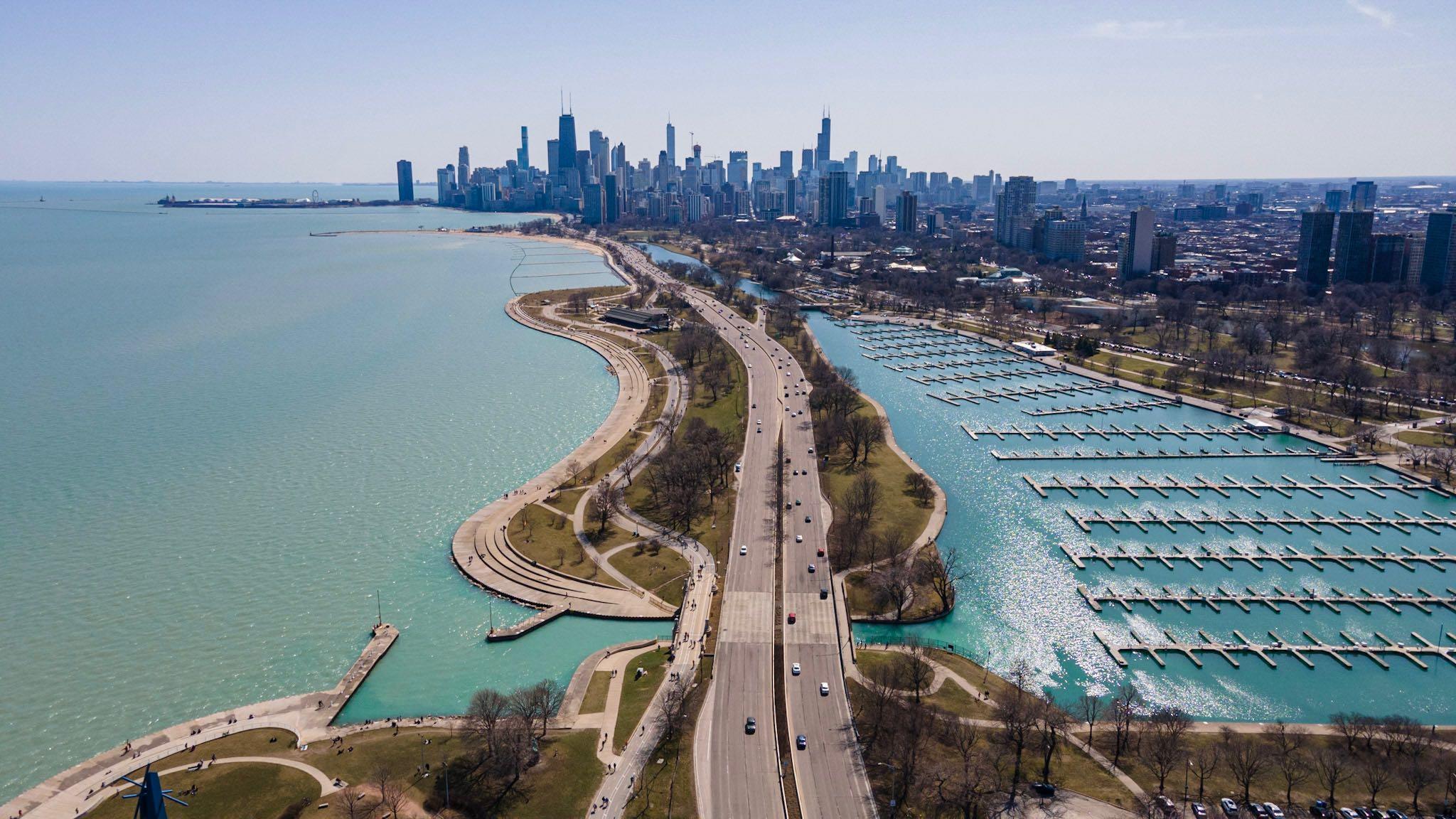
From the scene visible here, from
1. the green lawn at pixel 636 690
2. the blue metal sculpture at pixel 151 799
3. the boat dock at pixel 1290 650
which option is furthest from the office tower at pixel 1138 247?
the blue metal sculpture at pixel 151 799

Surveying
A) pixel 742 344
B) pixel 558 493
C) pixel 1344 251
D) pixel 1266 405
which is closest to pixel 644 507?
pixel 558 493

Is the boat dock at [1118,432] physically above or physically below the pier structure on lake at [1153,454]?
above

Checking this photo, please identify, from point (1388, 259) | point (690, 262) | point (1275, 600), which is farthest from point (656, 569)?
point (690, 262)

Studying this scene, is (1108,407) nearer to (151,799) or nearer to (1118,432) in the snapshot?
(1118,432)

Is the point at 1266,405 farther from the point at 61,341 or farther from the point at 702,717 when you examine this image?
the point at 61,341

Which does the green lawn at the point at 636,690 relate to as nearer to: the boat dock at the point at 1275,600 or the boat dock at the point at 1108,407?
the boat dock at the point at 1275,600

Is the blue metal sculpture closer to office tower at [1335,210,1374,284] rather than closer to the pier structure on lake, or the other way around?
the pier structure on lake
